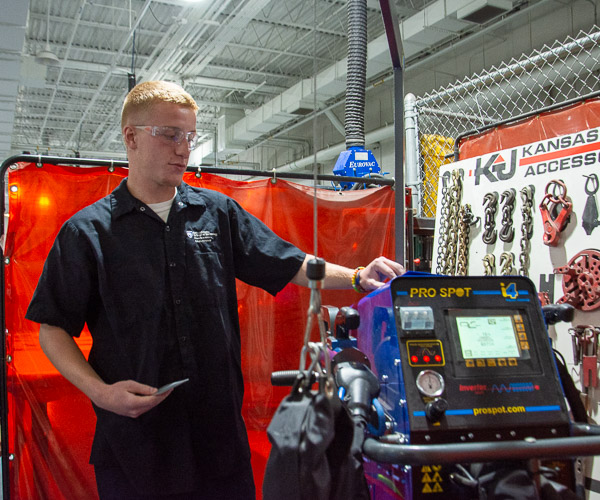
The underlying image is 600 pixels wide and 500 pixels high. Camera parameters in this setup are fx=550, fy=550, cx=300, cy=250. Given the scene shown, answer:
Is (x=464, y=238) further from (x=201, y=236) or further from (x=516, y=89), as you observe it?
(x=516, y=89)

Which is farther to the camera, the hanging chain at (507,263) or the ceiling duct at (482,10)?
the ceiling duct at (482,10)

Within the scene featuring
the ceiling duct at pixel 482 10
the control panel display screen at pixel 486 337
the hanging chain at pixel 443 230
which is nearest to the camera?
the control panel display screen at pixel 486 337

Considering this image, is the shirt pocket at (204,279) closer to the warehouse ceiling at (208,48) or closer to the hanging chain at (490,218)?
the hanging chain at (490,218)

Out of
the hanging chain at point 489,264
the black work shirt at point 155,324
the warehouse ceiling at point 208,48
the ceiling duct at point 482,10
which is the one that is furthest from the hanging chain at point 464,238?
the ceiling duct at point 482,10

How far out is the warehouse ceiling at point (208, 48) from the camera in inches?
286

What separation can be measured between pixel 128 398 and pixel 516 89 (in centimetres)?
674

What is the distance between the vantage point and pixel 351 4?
9.31 feet

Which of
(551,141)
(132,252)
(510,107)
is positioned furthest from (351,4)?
(510,107)

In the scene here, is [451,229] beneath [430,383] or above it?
above

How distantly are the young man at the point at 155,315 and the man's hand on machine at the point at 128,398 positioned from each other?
0.04m

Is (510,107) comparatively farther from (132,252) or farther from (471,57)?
(132,252)

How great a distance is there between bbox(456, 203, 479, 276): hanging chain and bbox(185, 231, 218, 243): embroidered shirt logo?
2.09 metres

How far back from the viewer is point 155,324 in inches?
67.4

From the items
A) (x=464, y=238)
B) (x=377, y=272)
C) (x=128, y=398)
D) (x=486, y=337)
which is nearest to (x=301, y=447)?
(x=486, y=337)
